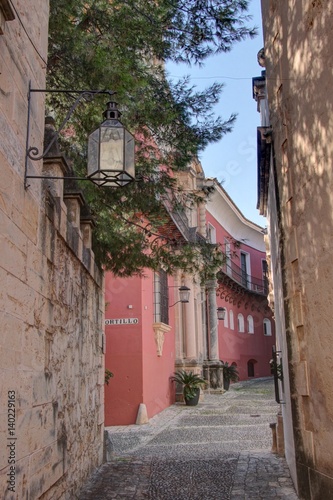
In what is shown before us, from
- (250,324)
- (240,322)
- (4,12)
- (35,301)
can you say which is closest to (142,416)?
(35,301)

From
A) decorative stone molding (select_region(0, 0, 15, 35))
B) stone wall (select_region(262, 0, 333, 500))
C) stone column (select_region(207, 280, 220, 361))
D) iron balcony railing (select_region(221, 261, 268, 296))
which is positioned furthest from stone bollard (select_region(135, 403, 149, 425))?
iron balcony railing (select_region(221, 261, 268, 296))

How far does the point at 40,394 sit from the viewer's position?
12.7ft

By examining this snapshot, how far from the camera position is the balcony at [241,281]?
2520cm

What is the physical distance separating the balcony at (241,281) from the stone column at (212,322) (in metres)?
1.51

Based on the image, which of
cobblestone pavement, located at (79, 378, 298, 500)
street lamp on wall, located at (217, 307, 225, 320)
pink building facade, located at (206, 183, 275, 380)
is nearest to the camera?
cobblestone pavement, located at (79, 378, 298, 500)

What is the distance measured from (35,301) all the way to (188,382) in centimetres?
1242

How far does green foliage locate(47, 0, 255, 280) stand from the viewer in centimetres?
604

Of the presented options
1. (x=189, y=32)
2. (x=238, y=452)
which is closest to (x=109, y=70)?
(x=189, y=32)

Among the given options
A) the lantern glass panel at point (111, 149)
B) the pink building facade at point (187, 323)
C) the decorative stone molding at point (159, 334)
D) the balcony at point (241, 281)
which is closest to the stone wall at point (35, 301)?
the lantern glass panel at point (111, 149)

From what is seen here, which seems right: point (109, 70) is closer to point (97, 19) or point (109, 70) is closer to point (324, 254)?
point (97, 19)

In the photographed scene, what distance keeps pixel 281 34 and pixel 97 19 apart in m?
2.39

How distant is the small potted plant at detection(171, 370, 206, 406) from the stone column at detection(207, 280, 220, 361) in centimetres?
514

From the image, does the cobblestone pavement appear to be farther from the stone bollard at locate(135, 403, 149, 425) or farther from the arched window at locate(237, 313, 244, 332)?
the arched window at locate(237, 313, 244, 332)

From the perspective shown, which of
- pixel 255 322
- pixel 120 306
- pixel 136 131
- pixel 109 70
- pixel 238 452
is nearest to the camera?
pixel 109 70
